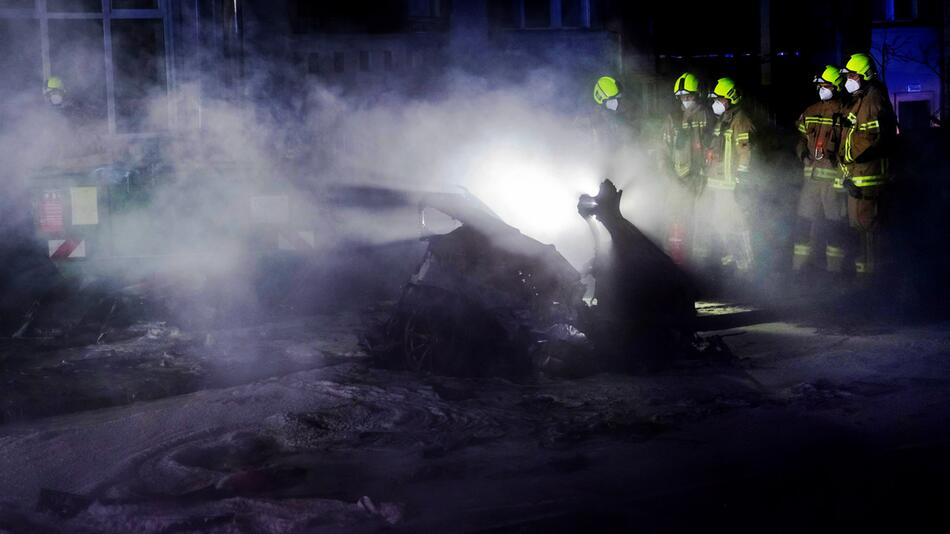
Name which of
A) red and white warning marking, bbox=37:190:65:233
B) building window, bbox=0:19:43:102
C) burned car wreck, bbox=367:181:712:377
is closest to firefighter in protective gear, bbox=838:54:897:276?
burned car wreck, bbox=367:181:712:377

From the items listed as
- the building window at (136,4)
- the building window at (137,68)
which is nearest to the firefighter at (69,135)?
the building window at (137,68)

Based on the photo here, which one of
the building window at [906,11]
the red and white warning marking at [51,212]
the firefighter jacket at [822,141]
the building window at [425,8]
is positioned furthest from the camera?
the building window at [906,11]

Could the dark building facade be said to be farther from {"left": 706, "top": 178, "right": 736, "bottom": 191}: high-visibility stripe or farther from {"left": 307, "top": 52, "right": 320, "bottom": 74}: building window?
{"left": 706, "top": 178, "right": 736, "bottom": 191}: high-visibility stripe

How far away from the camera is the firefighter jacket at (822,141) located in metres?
9.26

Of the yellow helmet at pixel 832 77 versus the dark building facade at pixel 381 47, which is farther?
the dark building facade at pixel 381 47

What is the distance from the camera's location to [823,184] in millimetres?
9453

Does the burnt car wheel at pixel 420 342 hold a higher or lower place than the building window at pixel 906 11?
lower

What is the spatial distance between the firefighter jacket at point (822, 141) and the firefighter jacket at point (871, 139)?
10.4 inches

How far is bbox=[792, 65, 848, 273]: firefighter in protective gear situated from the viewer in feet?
30.5

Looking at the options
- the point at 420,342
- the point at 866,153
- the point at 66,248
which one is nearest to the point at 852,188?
the point at 866,153

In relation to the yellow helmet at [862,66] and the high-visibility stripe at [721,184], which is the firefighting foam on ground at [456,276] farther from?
the high-visibility stripe at [721,184]

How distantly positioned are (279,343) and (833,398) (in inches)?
168

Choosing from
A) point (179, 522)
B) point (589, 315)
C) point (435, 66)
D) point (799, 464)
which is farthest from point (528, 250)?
point (435, 66)

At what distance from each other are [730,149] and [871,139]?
1681 millimetres
